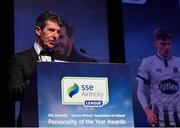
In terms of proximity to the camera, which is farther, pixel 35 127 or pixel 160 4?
pixel 160 4

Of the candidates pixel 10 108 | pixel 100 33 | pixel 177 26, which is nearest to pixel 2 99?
pixel 10 108

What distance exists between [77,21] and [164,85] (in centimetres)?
115

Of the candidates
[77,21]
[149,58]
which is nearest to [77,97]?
[77,21]

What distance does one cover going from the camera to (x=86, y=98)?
1.95 metres

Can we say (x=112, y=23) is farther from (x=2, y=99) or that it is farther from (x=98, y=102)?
(x=98, y=102)

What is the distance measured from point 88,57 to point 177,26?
3.65 ft

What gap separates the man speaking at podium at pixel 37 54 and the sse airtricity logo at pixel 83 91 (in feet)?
6.19

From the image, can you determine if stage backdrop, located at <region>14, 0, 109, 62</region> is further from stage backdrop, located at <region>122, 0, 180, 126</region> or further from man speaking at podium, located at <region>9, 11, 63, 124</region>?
stage backdrop, located at <region>122, 0, 180, 126</region>

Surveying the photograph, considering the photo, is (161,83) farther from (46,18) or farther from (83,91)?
(83,91)

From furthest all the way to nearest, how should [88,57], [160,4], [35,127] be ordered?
[160,4] → [88,57] → [35,127]

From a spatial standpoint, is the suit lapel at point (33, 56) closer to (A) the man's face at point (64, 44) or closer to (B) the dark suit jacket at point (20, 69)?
(B) the dark suit jacket at point (20, 69)

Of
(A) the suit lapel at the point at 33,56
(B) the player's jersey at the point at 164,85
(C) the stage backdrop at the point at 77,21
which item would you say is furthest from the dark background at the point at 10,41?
(B) the player's jersey at the point at 164,85

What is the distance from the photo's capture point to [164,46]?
4.64 meters

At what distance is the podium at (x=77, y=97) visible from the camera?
1890mm
